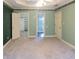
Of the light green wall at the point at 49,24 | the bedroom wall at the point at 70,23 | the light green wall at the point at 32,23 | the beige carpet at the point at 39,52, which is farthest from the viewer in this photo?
the light green wall at the point at 49,24

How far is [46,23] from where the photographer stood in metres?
11.6

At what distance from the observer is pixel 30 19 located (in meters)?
11.2

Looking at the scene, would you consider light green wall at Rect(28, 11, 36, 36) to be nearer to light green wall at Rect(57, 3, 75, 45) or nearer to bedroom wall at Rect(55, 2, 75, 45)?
bedroom wall at Rect(55, 2, 75, 45)

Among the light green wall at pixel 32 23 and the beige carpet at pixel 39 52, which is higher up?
the light green wall at pixel 32 23

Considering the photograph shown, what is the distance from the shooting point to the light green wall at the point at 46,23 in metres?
11.2

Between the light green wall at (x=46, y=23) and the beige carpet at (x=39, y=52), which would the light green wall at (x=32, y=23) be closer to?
the light green wall at (x=46, y=23)

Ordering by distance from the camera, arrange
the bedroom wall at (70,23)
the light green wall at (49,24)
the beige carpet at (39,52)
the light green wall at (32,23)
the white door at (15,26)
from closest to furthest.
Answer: the beige carpet at (39,52)
the bedroom wall at (70,23)
the white door at (15,26)
the light green wall at (32,23)
the light green wall at (49,24)

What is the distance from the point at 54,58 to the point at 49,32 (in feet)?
22.5

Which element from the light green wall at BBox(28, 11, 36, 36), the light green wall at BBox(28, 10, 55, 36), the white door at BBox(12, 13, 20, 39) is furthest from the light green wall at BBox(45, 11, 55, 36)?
the white door at BBox(12, 13, 20, 39)

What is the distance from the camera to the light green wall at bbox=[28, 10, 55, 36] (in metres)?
11.2

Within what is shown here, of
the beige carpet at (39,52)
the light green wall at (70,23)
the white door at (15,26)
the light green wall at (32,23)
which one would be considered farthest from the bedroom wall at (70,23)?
the white door at (15,26)

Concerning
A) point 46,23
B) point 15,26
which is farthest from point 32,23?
point 15,26
